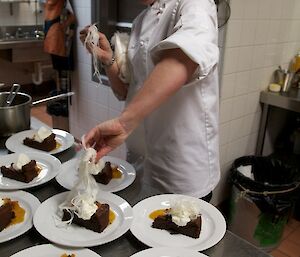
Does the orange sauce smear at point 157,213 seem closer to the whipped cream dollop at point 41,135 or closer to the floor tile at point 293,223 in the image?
the whipped cream dollop at point 41,135

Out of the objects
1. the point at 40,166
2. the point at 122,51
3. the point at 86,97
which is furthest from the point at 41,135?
the point at 86,97

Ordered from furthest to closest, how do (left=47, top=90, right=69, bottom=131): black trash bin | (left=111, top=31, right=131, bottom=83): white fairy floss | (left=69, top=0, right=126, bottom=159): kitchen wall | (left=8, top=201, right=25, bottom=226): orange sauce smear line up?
(left=47, top=90, right=69, bottom=131): black trash bin < (left=69, top=0, right=126, bottom=159): kitchen wall < (left=111, top=31, right=131, bottom=83): white fairy floss < (left=8, top=201, right=25, bottom=226): orange sauce smear

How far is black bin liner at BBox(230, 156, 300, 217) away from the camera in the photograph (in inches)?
64.9

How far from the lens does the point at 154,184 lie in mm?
1029

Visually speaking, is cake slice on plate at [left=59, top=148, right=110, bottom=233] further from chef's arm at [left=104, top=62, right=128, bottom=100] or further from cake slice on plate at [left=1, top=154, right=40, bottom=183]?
chef's arm at [left=104, top=62, right=128, bottom=100]

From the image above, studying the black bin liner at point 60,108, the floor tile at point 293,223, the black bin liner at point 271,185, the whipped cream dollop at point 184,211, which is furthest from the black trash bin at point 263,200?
the black bin liner at point 60,108

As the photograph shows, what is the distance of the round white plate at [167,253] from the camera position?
632mm

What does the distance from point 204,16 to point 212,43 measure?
0.21ft

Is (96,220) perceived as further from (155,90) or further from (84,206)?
(155,90)

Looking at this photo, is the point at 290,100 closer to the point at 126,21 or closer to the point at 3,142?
the point at 126,21

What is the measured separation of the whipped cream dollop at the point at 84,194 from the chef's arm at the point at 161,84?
0.12 metres

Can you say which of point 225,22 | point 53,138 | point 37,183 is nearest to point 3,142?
point 53,138

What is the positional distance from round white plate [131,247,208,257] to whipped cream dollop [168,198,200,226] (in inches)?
2.7

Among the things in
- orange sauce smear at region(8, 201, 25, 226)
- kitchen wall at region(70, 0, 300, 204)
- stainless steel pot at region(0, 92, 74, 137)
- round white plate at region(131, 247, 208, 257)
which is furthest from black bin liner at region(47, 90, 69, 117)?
round white plate at region(131, 247, 208, 257)
